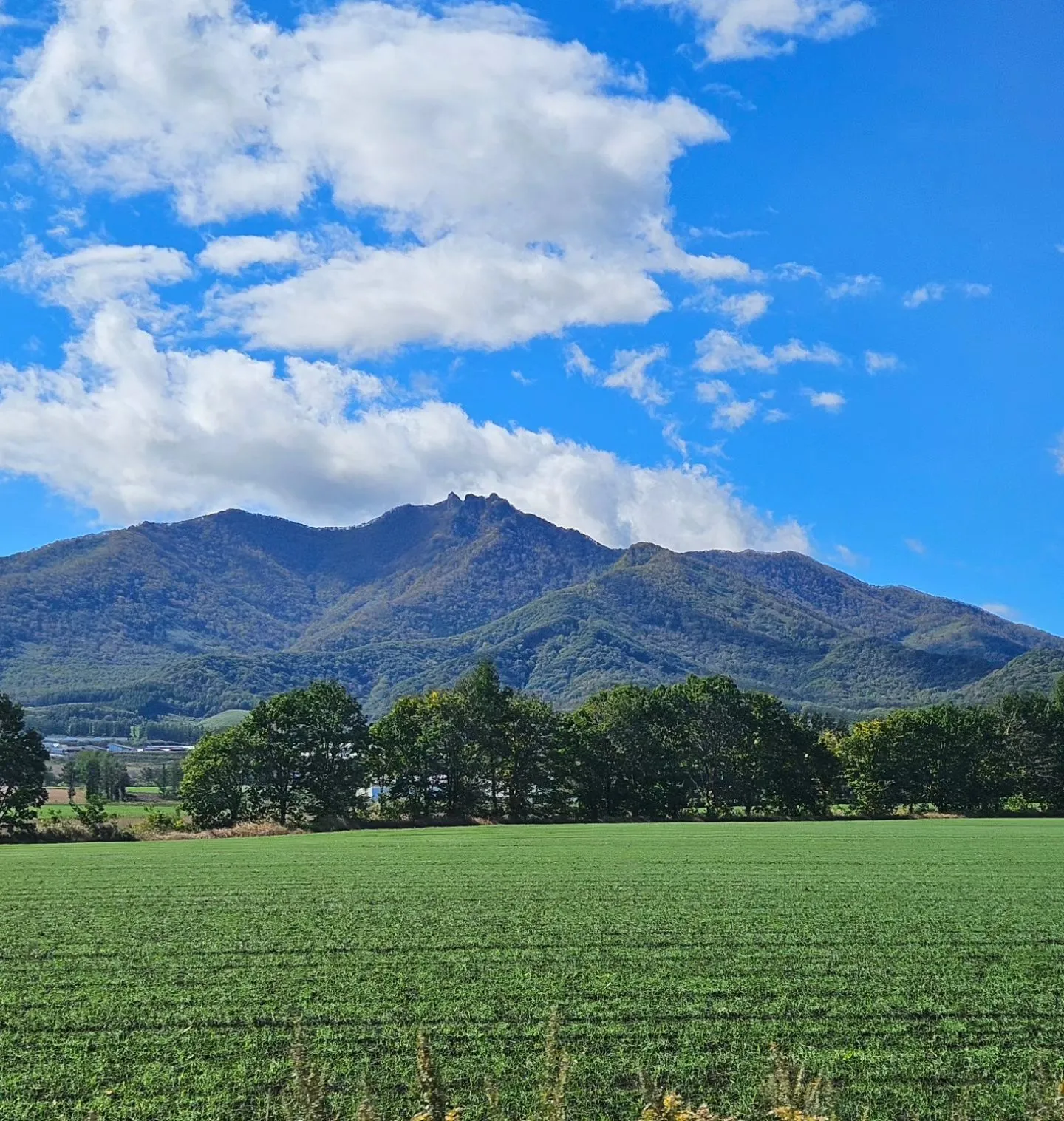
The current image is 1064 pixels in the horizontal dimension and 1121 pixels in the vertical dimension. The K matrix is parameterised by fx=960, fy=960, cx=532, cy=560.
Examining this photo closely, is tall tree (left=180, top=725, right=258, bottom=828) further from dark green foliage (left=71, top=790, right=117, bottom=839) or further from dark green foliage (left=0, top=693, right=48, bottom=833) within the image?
dark green foliage (left=0, top=693, right=48, bottom=833)

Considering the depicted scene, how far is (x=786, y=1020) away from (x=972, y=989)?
3.60 metres

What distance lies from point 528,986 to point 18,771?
51.0 m

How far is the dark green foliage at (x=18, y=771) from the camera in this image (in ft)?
179

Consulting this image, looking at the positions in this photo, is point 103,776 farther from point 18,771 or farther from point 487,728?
point 18,771

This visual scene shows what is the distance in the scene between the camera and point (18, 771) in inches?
2184

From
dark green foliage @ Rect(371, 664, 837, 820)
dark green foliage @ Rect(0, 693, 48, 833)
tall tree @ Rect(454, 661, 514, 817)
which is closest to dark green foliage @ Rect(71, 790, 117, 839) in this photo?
dark green foliage @ Rect(0, 693, 48, 833)

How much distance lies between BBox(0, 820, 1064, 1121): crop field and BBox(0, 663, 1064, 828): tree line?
37.8 metres

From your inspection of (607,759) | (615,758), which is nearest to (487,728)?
(607,759)

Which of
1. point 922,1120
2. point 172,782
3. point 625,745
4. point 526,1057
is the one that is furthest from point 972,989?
point 172,782

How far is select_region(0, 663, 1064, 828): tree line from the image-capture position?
Answer: 6612 cm

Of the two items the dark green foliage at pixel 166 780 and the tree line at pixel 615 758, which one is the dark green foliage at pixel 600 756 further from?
the dark green foliage at pixel 166 780

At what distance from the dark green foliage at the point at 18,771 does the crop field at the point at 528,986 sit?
30.0 m

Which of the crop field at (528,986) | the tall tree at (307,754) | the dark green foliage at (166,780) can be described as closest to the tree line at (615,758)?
the tall tree at (307,754)

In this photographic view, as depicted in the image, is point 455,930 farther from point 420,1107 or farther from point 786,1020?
point 420,1107
